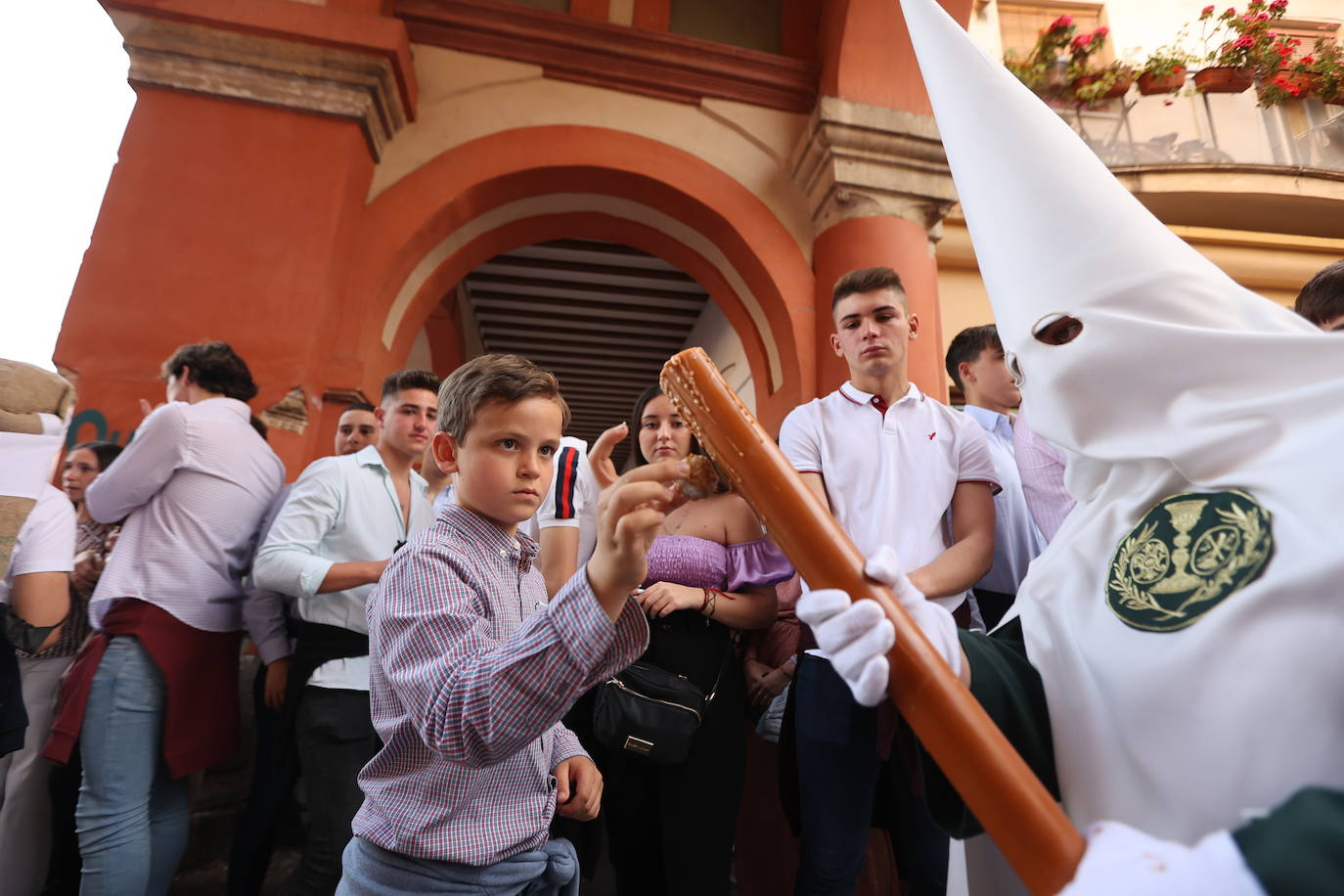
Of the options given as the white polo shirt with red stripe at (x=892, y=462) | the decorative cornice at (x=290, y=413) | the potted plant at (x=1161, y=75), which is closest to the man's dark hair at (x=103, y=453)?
the decorative cornice at (x=290, y=413)

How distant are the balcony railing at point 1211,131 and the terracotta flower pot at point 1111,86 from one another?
0.12 metres

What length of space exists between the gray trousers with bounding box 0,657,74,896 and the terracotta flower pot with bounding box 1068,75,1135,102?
26.9 feet

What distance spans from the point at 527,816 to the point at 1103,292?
1.16 m

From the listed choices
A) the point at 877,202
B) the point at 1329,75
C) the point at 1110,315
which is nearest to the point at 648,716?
the point at 1110,315

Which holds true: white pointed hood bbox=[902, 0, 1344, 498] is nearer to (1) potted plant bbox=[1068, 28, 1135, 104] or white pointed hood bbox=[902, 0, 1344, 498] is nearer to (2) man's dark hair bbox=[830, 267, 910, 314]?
(2) man's dark hair bbox=[830, 267, 910, 314]

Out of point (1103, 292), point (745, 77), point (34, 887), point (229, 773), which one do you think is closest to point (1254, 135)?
point (745, 77)

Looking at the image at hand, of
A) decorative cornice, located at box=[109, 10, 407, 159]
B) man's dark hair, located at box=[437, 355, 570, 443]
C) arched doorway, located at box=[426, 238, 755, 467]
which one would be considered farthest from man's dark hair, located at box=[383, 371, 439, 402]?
arched doorway, located at box=[426, 238, 755, 467]

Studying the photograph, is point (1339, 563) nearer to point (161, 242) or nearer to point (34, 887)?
point (34, 887)

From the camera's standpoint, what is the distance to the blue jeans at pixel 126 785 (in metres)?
1.68

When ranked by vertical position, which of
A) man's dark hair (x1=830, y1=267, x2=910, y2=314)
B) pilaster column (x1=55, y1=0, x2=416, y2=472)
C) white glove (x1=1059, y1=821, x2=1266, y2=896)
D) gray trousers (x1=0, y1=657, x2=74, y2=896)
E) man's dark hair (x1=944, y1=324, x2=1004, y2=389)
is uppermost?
pilaster column (x1=55, y1=0, x2=416, y2=472)

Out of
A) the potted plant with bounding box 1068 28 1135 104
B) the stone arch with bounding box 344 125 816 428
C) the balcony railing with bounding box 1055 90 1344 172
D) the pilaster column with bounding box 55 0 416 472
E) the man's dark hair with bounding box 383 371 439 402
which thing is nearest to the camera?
the man's dark hair with bounding box 383 371 439 402

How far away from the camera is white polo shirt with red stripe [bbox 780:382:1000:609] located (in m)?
1.76

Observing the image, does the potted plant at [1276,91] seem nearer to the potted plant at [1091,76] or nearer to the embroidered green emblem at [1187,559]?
the potted plant at [1091,76]

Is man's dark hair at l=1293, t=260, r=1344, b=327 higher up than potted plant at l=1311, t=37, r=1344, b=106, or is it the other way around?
potted plant at l=1311, t=37, r=1344, b=106
